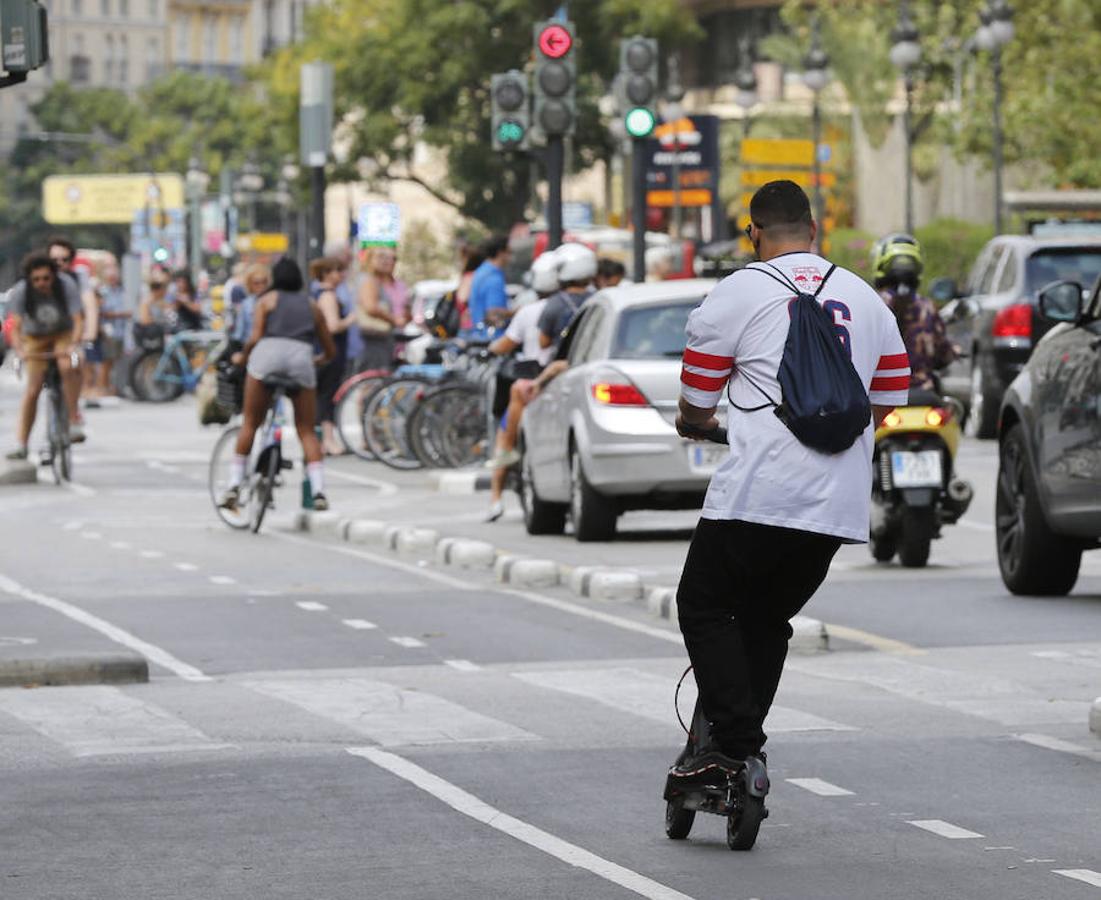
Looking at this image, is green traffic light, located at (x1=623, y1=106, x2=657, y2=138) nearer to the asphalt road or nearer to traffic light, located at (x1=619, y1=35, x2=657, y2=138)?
traffic light, located at (x1=619, y1=35, x2=657, y2=138)

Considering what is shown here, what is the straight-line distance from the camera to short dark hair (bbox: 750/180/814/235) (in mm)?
7992

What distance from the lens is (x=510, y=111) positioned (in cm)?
2522

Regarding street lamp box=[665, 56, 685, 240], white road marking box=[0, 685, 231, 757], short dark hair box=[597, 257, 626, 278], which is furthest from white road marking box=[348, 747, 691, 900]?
street lamp box=[665, 56, 685, 240]

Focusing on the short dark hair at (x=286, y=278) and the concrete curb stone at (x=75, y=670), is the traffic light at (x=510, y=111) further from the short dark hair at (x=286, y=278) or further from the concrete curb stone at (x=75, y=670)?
the concrete curb stone at (x=75, y=670)

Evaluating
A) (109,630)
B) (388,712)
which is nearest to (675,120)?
(109,630)

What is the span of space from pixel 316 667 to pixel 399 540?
20.5ft

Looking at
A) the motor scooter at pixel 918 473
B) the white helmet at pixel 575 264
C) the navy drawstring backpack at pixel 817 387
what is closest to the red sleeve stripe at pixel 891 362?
the navy drawstring backpack at pixel 817 387

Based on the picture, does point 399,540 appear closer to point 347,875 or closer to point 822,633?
point 822,633

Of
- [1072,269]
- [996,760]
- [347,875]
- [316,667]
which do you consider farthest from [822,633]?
[1072,269]

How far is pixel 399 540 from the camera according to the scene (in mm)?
18547

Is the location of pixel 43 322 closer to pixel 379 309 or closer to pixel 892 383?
pixel 379 309

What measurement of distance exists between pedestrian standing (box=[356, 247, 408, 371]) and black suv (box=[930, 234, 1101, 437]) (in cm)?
506

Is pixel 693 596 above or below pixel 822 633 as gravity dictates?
above

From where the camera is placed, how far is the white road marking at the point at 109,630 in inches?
483
